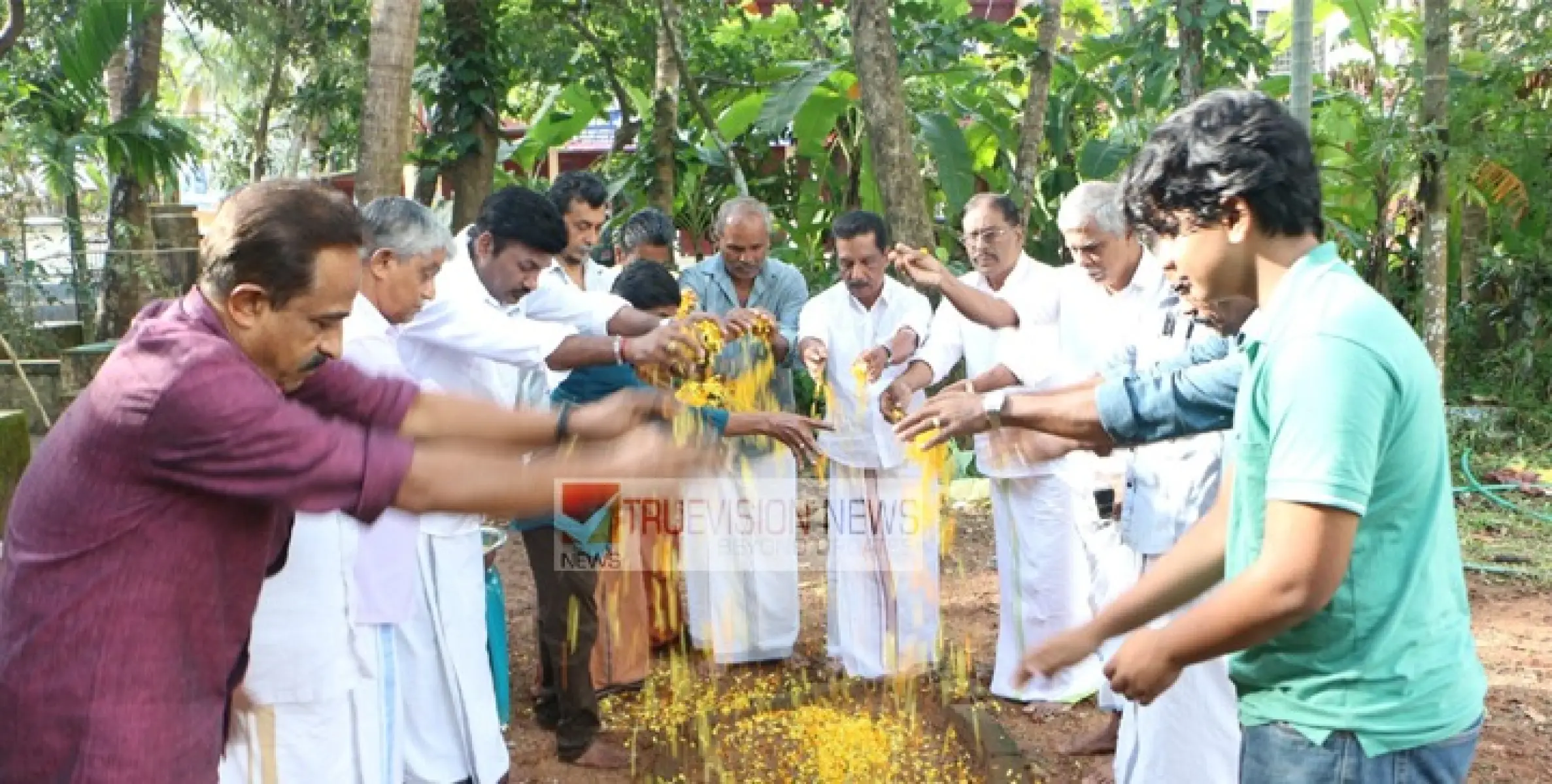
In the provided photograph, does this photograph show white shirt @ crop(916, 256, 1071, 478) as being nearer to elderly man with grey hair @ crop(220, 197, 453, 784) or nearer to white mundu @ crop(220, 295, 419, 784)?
elderly man with grey hair @ crop(220, 197, 453, 784)

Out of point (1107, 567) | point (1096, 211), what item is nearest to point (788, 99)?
point (1096, 211)

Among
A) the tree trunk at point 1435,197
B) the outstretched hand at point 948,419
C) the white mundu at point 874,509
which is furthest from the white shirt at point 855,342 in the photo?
the tree trunk at point 1435,197

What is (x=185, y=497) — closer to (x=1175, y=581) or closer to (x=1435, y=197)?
(x=1175, y=581)

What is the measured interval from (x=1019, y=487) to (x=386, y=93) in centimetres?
347

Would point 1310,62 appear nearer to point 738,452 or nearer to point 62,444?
point 738,452

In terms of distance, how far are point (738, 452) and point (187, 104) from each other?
33747 mm

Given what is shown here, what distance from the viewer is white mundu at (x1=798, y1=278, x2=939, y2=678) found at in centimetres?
599

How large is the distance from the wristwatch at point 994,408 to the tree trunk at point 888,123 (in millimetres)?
4413

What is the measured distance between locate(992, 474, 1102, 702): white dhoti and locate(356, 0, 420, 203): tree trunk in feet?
10.5

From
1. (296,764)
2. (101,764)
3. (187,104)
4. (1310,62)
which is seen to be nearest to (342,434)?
(101,764)

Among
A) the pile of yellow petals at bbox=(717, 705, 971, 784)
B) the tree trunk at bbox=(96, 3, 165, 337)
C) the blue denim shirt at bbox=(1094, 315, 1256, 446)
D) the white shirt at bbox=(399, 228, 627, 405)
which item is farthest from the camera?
the tree trunk at bbox=(96, 3, 165, 337)

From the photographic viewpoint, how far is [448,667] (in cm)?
443

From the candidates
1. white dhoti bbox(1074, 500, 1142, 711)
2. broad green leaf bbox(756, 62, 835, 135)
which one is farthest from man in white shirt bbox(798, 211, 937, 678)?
broad green leaf bbox(756, 62, 835, 135)

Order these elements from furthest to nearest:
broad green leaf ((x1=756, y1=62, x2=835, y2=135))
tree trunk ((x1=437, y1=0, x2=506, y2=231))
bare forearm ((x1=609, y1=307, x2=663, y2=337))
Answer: broad green leaf ((x1=756, y1=62, x2=835, y2=135)), tree trunk ((x1=437, y1=0, x2=506, y2=231)), bare forearm ((x1=609, y1=307, x2=663, y2=337))
